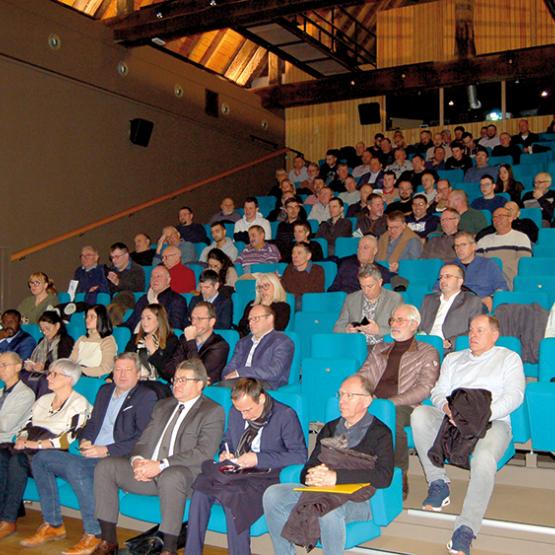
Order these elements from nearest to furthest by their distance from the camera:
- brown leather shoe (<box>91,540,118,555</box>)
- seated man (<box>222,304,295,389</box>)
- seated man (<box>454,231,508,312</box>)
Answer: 1. brown leather shoe (<box>91,540,118,555</box>)
2. seated man (<box>222,304,295,389</box>)
3. seated man (<box>454,231,508,312</box>)

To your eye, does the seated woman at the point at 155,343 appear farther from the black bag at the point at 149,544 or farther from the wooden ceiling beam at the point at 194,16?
the wooden ceiling beam at the point at 194,16

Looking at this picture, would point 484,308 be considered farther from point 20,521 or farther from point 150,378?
point 20,521

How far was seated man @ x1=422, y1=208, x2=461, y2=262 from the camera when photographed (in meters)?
5.18

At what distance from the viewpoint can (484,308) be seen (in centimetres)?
396

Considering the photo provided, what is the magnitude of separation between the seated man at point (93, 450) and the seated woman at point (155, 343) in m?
0.41

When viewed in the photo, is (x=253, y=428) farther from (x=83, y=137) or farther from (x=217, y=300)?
(x=83, y=137)

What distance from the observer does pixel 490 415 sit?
2951 millimetres

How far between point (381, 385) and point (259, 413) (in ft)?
2.29

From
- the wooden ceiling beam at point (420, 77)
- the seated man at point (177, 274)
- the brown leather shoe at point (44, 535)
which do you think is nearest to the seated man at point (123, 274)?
the seated man at point (177, 274)

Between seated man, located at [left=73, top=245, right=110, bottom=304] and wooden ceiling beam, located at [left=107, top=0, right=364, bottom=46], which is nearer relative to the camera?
seated man, located at [left=73, top=245, right=110, bottom=304]

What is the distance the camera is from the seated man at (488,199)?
20.2ft

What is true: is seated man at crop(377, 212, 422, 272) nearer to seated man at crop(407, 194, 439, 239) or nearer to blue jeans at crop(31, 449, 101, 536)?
seated man at crop(407, 194, 439, 239)

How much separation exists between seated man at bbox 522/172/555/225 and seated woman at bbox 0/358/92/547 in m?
4.17

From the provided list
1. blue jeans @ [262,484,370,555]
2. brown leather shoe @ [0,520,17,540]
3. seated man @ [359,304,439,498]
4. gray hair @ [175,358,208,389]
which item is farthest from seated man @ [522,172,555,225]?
brown leather shoe @ [0,520,17,540]
